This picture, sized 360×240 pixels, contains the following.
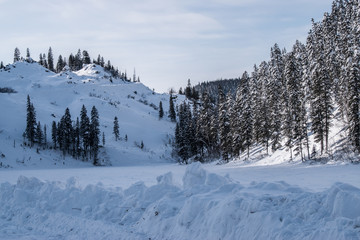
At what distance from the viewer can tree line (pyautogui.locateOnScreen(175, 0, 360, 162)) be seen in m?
36.4

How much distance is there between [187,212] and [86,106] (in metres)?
101

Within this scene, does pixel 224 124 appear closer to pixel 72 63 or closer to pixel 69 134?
pixel 69 134

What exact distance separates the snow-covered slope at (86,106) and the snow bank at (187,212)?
53.5 meters

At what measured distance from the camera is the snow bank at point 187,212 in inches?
243

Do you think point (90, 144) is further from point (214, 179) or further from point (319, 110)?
point (214, 179)

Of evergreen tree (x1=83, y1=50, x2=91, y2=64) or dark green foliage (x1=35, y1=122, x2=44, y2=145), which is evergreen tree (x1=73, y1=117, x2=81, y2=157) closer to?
dark green foliage (x1=35, y1=122, x2=44, y2=145)

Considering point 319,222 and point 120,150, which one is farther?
point 120,150

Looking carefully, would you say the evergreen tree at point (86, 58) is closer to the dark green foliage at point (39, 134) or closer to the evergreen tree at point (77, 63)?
the evergreen tree at point (77, 63)

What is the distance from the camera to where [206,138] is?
59.2 metres

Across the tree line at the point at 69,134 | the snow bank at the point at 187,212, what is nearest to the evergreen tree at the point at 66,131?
the tree line at the point at 69,134

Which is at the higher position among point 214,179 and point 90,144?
point 214,179

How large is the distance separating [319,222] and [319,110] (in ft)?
112

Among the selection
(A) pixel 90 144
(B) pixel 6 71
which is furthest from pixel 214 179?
(B) pixel 6 71

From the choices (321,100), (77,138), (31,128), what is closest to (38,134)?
(31,128)
